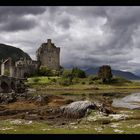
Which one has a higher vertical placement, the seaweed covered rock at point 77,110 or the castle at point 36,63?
the castle at point 36,63

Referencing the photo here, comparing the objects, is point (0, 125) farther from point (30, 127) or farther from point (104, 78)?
point (104, 78)

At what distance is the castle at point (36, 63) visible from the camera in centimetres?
12625

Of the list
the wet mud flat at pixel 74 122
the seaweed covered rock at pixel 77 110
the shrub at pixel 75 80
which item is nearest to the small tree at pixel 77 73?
the shrub at pixel 75 80

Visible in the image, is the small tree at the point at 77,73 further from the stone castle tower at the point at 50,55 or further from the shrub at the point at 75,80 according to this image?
the stone castle tower at the point at 50,55

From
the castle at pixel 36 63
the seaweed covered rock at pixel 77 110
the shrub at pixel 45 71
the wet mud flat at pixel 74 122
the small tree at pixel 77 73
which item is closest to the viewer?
the wet mud flat at pixel 74 122

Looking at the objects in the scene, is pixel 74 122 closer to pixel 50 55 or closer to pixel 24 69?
pixel 24 69

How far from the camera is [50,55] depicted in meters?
148

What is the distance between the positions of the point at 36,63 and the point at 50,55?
16165mm

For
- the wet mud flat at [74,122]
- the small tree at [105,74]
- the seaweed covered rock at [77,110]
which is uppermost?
the small tree at [105,74]
